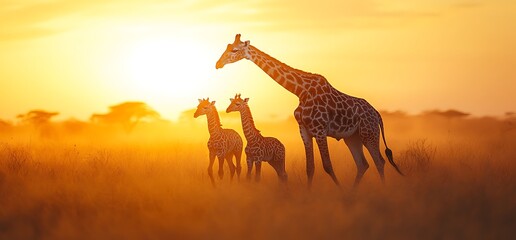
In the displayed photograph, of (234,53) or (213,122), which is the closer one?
(234,53)

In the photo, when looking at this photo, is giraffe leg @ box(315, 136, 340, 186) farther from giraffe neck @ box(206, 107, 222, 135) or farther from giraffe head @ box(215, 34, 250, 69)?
giraffe neck @ box(206, 107, 222, 135)

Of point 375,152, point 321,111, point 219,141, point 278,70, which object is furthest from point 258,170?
point 375,152

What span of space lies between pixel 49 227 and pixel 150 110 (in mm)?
29248

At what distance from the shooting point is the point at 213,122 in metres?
15.0

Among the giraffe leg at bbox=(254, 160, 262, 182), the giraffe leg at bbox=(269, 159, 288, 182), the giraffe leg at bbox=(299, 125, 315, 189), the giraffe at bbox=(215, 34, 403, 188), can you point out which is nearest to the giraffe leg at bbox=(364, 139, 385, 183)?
the giraffe at bbox=(215, 34, 403, 188)

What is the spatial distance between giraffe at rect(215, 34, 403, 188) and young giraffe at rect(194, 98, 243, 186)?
140 centimetres

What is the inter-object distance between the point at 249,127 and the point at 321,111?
1.45 m

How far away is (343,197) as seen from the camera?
12.3 m

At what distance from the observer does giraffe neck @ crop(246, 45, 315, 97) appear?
14.1m

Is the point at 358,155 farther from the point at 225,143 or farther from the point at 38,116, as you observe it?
the point at 38,116

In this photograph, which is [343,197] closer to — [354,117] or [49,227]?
[354,117]

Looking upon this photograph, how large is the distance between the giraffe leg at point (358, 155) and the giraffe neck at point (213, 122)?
226 centimetres

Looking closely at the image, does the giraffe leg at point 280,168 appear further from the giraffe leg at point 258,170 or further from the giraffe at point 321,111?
the giraffe at point 321,111

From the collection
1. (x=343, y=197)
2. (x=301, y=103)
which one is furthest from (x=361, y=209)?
(x=301, y=103)
